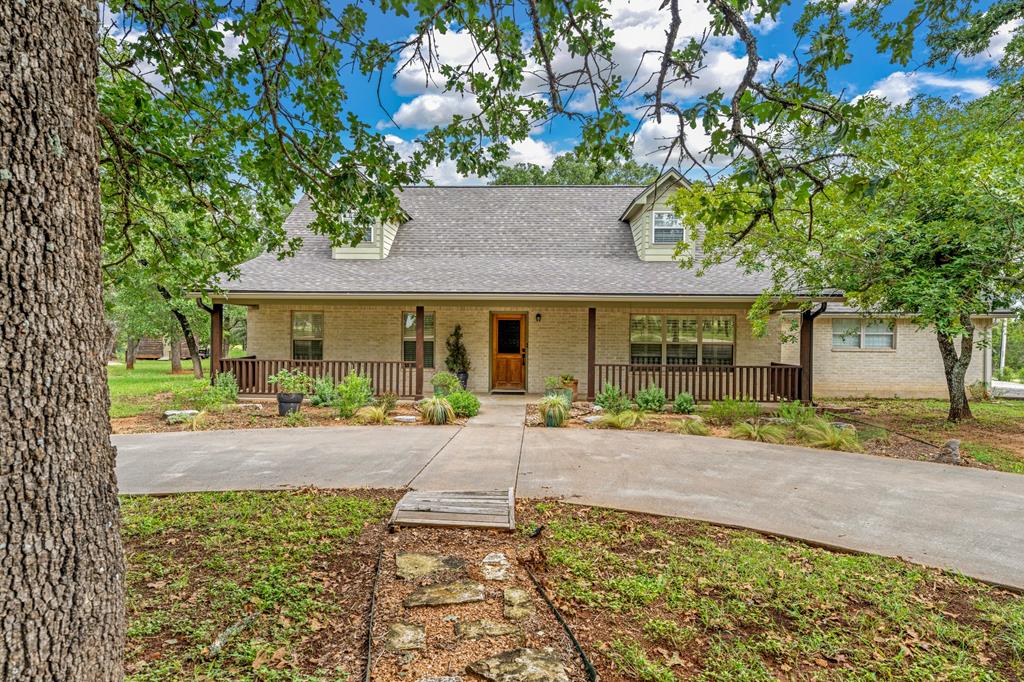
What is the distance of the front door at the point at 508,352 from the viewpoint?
13258 millimetres

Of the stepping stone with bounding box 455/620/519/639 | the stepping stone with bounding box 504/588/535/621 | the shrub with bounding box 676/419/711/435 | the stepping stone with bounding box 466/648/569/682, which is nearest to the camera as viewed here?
the stepping stone with bounding box 466/648/569/682

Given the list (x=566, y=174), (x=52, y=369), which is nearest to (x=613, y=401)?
(x=52, y=369)

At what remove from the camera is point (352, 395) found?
381 inches

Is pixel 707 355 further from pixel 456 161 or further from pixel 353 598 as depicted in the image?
pixel 353 598

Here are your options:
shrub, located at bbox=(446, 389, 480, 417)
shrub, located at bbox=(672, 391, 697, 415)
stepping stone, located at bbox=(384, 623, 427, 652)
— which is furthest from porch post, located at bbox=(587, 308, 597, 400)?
stepping stone, located at bbox=(384, 623, 427, 652)

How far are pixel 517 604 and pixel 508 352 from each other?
10.5 meters

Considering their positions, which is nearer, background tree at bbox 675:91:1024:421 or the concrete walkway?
the concrete walkway

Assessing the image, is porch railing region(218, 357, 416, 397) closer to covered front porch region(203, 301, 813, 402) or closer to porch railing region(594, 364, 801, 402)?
covered front porch region(203, 301, 813, 402)

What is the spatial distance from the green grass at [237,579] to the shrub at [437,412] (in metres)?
4.08

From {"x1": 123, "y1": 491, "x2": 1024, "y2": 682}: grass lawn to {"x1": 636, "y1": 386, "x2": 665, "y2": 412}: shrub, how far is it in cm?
656

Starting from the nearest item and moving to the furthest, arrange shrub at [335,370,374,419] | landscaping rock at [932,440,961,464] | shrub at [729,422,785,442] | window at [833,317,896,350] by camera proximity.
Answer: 1. landscaping rock at [932,440,961,464]
2. shrub at [729,422,785,442]
3. shrub at [335,370,374,419]
4. window at [833,317,896,350]

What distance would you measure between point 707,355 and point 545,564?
10506 millimetres

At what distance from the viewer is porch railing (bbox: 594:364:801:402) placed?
11.2m

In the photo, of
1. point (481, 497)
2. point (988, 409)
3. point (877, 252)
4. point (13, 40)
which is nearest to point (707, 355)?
point (877, 252)
